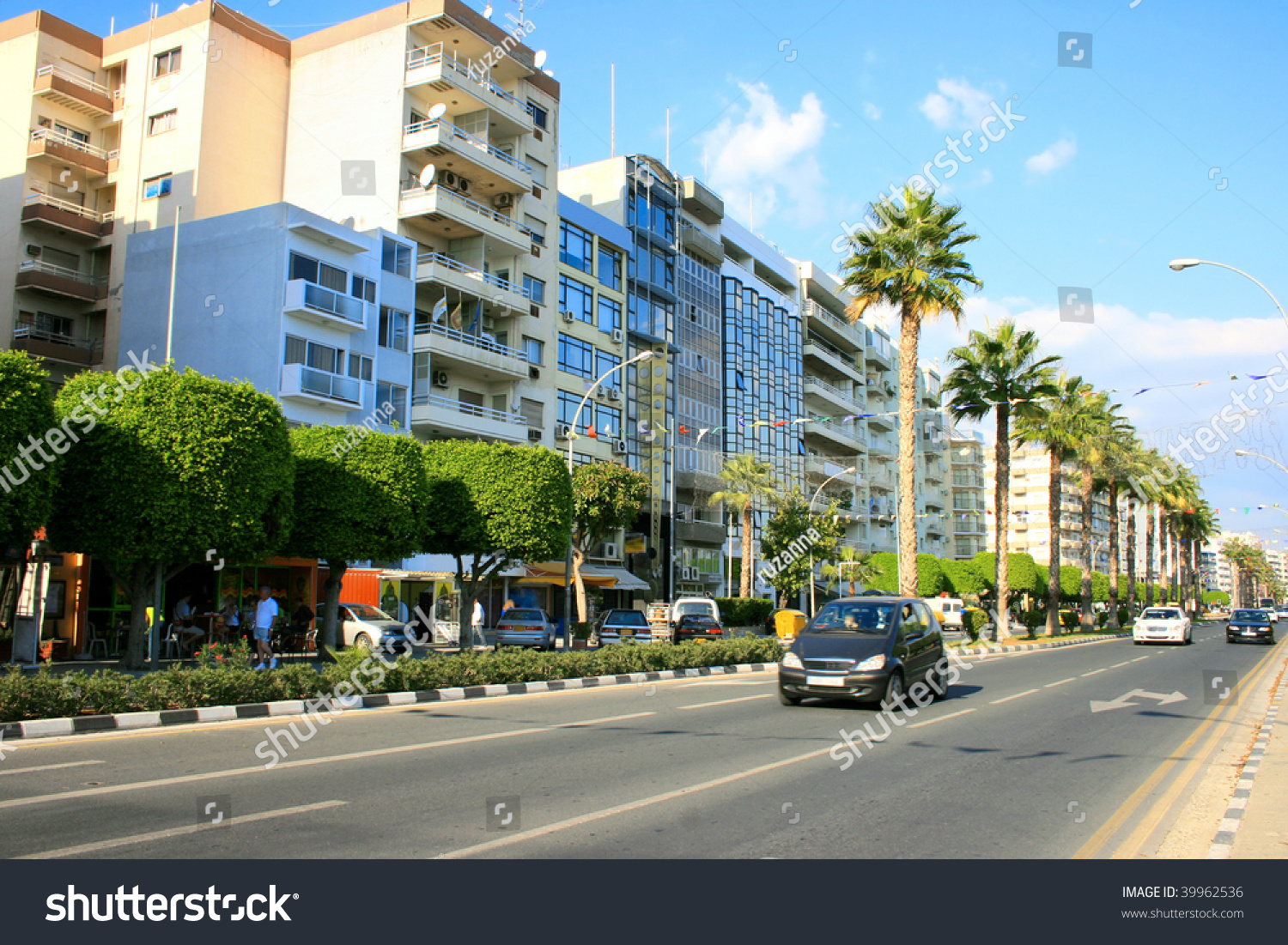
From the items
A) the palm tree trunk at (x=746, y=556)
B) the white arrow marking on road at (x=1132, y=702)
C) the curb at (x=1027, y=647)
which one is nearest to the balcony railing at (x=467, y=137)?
the palm tree trunk at (x=746, y=556)

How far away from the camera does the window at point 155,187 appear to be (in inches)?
1657

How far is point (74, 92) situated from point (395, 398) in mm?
19604

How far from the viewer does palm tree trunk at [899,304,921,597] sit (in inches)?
1206

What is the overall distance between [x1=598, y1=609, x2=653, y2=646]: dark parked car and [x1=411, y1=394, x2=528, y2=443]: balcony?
487 inches

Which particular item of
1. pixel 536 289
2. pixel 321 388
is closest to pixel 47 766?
pixel 321 388

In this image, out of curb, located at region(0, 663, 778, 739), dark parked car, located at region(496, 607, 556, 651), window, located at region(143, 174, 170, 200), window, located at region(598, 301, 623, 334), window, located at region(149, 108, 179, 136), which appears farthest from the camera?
window, located at region(598, 301, 623, 334)

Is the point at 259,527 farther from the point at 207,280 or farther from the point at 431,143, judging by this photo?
the point at 431,143

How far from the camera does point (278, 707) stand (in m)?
13.7

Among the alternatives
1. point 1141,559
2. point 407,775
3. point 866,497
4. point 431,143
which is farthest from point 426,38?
point 1141,559

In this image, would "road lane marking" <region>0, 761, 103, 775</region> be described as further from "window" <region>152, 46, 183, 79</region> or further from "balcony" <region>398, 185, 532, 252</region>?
"window" <region>152, 46, 183, 79</region>

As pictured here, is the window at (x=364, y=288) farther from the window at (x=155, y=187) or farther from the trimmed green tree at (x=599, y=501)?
the trimmed green tree at (x=599, y=501)

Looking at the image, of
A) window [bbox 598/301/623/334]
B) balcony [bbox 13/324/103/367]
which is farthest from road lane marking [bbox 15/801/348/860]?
window [bbox 598/301/623/334]

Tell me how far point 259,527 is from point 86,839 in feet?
56.3
